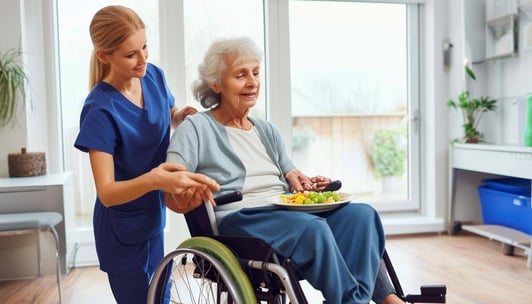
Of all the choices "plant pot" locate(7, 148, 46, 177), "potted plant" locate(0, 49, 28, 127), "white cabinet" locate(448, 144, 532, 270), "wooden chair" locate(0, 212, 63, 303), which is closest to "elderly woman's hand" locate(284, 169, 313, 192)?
"wooden chair" locate(0, 212, 63, 303)

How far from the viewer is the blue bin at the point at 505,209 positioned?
124 inches

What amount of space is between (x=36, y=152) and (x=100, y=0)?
109cm

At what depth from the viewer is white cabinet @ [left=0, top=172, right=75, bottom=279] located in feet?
9.12

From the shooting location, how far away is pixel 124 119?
144 centimetres

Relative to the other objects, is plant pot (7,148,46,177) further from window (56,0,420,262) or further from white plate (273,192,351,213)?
white plate (273,192,351,213)

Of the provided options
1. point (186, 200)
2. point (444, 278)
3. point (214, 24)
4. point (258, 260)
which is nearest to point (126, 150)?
point (186, 200)

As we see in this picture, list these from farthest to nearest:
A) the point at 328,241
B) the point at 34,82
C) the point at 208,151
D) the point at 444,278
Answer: the point at 34,82 < the point at 444,278 < the point at 208,151 < the point at 328,241

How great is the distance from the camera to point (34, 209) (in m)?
2.81

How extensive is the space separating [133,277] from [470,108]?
2.82 m

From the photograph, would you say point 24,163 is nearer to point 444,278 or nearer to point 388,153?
point 444,278

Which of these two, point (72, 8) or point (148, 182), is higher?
point (72, 8)

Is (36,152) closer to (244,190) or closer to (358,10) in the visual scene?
(244,190)

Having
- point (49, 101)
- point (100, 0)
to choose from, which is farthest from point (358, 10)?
point (49, 101)

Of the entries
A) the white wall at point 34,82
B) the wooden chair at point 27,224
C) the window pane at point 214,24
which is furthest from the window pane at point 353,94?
the wooden chair at point 27,224
